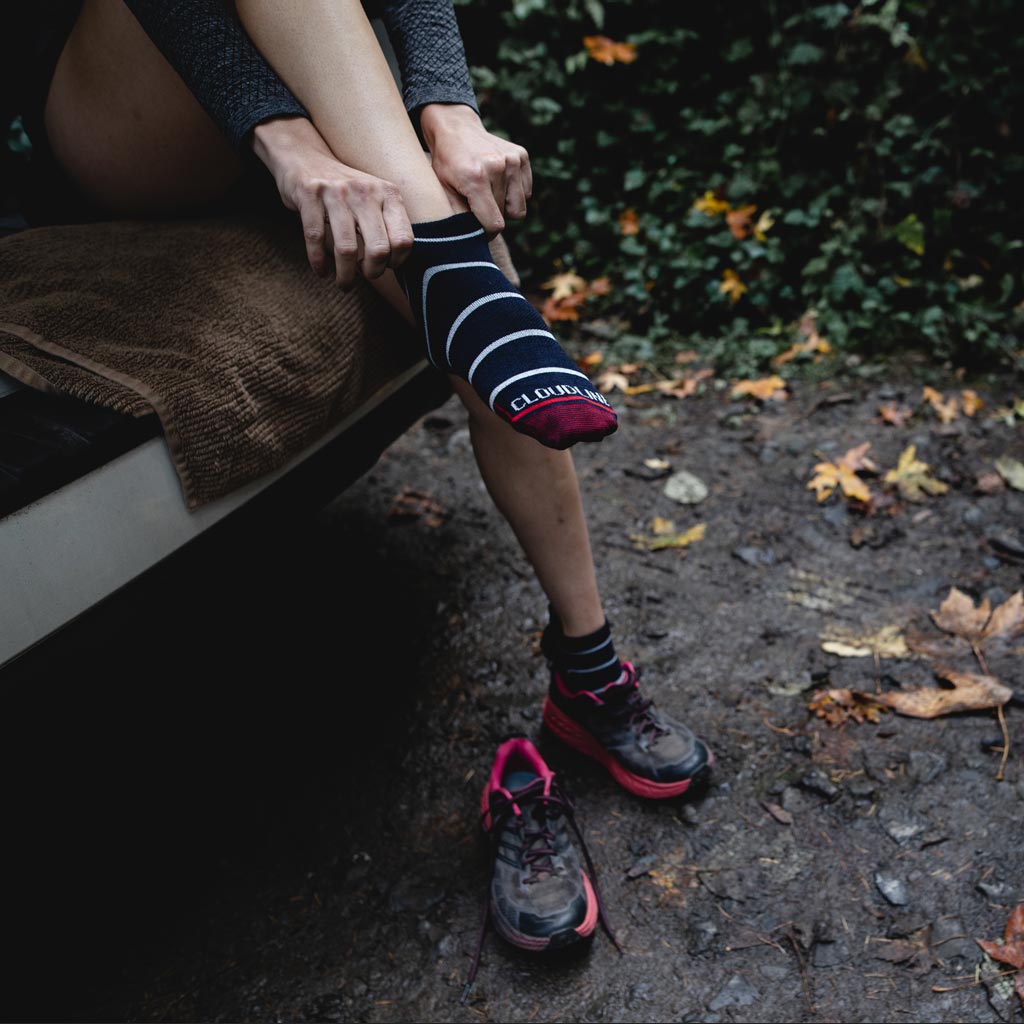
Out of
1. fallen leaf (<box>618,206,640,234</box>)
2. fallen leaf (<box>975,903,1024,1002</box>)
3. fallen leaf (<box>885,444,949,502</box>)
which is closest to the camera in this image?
fallen leaf (<box>975,903,1024,1002</box>)

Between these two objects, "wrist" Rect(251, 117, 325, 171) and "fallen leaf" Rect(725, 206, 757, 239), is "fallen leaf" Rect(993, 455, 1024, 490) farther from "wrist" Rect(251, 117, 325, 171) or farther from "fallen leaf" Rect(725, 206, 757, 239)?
"wrist" Rect(251, 117, 325, 171)

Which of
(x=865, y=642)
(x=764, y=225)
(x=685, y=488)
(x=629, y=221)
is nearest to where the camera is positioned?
(x=865, y=642)

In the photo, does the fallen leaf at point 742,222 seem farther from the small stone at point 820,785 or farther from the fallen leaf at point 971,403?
the small stone at point 820,785

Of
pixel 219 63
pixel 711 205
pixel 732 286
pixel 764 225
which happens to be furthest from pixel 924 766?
pixel 711 205

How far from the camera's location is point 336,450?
1.31 meters

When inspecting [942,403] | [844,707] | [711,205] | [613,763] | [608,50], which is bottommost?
[942,403]

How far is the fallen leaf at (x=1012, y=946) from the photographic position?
104 cm

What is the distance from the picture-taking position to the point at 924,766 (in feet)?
4.38

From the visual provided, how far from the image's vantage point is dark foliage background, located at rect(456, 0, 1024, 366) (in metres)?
2.46

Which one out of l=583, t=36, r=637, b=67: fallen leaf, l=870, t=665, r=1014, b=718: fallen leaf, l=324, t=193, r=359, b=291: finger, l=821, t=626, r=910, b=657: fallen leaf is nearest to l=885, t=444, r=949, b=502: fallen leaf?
l=821, t=626, r=910, b=657: fallen leaf

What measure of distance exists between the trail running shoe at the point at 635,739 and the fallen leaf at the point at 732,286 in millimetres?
1839

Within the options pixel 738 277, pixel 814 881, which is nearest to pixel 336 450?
pixel 814 881

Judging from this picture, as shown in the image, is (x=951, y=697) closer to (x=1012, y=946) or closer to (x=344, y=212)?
(x=1012, y=946)

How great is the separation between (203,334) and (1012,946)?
136 cm
